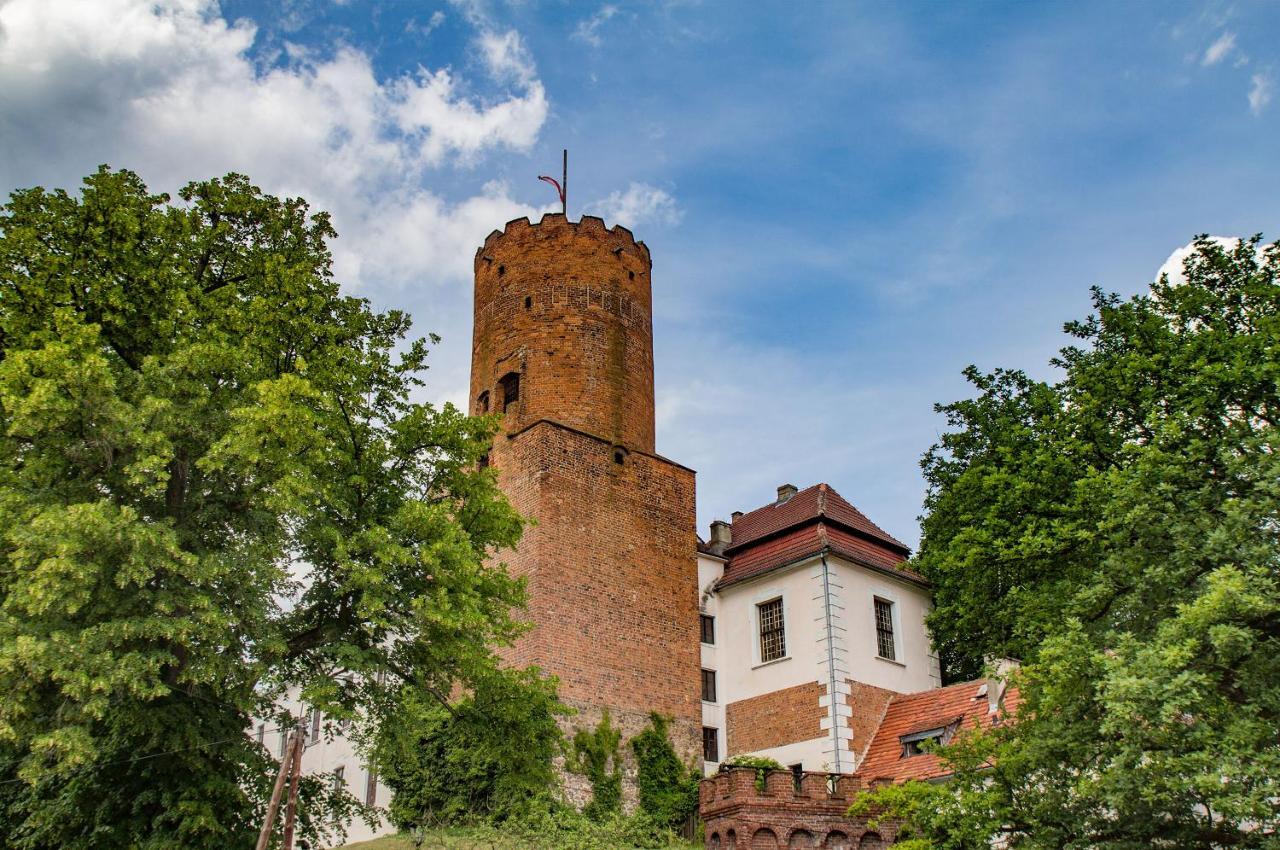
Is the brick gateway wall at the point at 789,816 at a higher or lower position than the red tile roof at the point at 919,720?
lower

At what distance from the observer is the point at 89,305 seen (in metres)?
16.7

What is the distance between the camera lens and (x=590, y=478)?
86.5 ft

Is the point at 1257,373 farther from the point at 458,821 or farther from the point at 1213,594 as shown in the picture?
the point at 458,821

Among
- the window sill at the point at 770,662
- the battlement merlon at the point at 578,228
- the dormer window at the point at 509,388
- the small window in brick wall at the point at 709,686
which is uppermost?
the battlement merlon at the point at 578,228

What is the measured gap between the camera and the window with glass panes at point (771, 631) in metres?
26.5

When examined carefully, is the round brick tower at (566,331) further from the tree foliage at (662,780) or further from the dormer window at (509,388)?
the tree foliage at (662,780)

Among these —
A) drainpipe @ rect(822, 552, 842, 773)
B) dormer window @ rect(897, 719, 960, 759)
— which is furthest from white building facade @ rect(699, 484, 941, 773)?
dormer window @ rect(897, 719, 960, 759)

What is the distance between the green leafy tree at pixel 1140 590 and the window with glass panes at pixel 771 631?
19.7 ft

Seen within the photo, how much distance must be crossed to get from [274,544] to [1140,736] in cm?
1136

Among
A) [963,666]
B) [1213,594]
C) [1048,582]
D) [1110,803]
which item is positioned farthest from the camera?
[963,666]

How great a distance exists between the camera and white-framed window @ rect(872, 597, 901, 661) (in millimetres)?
26672

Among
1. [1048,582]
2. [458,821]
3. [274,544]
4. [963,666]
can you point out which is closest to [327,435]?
[274,544]

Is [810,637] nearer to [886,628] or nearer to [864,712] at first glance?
[864,712]

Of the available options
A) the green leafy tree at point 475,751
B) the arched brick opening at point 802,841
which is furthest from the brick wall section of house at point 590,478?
the arched brick opening at point 802,841
